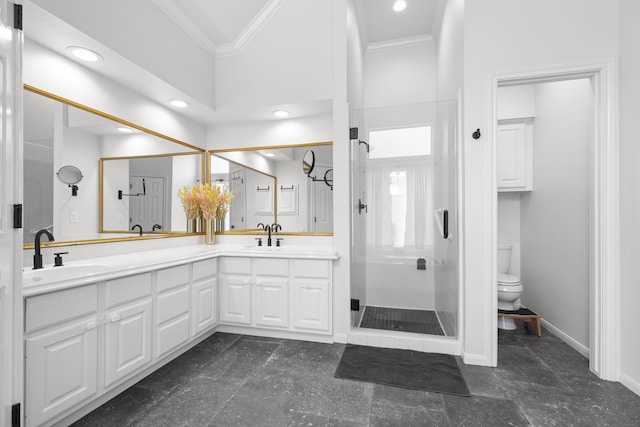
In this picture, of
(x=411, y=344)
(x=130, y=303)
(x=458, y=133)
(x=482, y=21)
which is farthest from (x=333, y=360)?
(x=482, y=21)

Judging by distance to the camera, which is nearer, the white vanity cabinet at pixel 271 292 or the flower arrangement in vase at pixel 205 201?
the white vanity cabinet at pixel 271 292

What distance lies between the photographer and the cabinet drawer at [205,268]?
2473 millimetres

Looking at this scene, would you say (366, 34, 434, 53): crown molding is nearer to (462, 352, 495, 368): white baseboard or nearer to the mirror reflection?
the mirror reflection

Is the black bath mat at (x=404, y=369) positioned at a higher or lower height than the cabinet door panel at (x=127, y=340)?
lower

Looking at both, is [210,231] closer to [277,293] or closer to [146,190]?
[146,190]

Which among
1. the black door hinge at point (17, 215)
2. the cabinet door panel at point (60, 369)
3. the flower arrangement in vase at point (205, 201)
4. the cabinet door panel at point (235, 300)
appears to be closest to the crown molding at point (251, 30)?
the flower arrangement in vase at point (205, 201)

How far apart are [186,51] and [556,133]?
3.44m

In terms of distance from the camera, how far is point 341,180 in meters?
2.69

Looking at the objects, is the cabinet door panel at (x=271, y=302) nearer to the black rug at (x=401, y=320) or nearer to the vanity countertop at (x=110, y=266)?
the vanity countertop at (x=110, y=266)

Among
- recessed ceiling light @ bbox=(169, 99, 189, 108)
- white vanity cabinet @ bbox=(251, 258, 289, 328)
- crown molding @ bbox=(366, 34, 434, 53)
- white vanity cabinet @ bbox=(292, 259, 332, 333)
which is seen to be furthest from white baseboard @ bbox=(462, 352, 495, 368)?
crown molding @ bbox=(366, 34, 434, 53)

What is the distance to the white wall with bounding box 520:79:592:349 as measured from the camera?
7.99 ft

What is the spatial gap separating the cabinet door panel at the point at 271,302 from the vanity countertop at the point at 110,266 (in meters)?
0.26

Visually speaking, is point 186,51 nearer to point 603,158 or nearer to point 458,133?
point 458,133

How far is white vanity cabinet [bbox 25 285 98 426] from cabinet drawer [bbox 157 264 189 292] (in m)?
0.46
